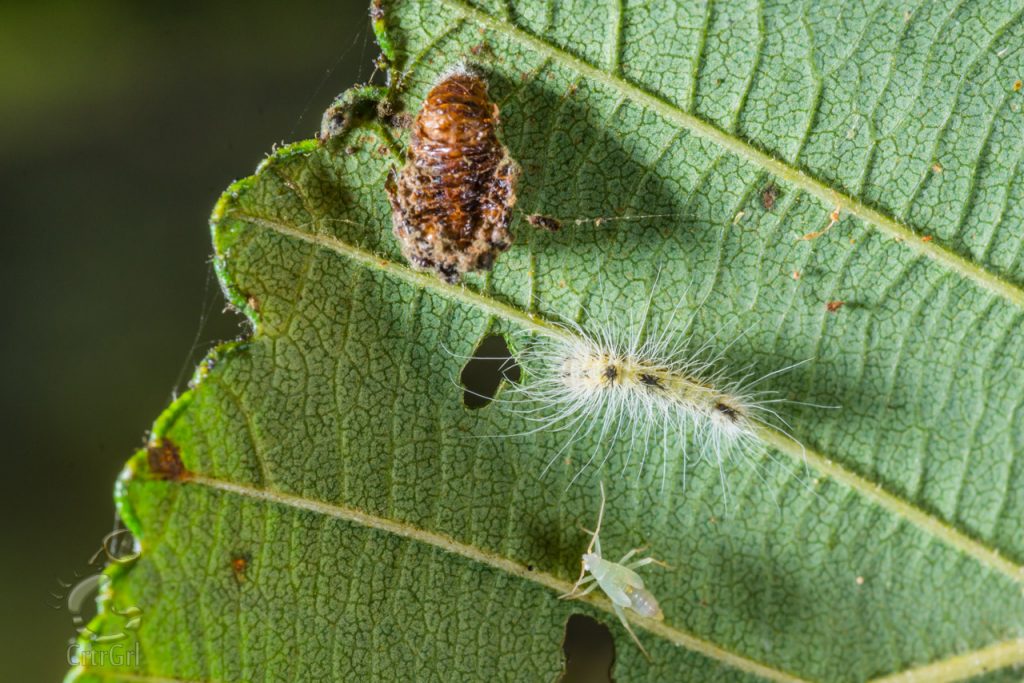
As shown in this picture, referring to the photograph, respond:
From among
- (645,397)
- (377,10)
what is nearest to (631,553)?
(645,397)

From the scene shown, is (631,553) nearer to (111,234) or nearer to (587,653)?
(587,653)

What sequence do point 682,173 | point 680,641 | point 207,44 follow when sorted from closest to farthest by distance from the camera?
1. point 682,173
2. point 680,641
3. point 207,44

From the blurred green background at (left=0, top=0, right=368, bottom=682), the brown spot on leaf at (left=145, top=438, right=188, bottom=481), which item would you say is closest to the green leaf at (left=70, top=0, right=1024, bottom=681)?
the brown spot on leaf at (left=145, top=438, right=188, bottom=481)

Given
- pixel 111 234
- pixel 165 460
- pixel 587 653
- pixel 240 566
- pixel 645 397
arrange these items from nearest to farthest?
pixel 165 460 < pixel 240 566 < pixel 587 653 < pixel 645 397 < pixel 111 234

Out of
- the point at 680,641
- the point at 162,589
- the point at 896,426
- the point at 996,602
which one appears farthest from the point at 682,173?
the point at 162,589

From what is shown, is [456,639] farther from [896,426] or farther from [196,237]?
[196,237]

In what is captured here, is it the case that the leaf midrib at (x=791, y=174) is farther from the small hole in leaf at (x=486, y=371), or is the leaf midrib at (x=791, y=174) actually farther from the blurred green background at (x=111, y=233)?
the blurred green background at (x=111, y=233)
